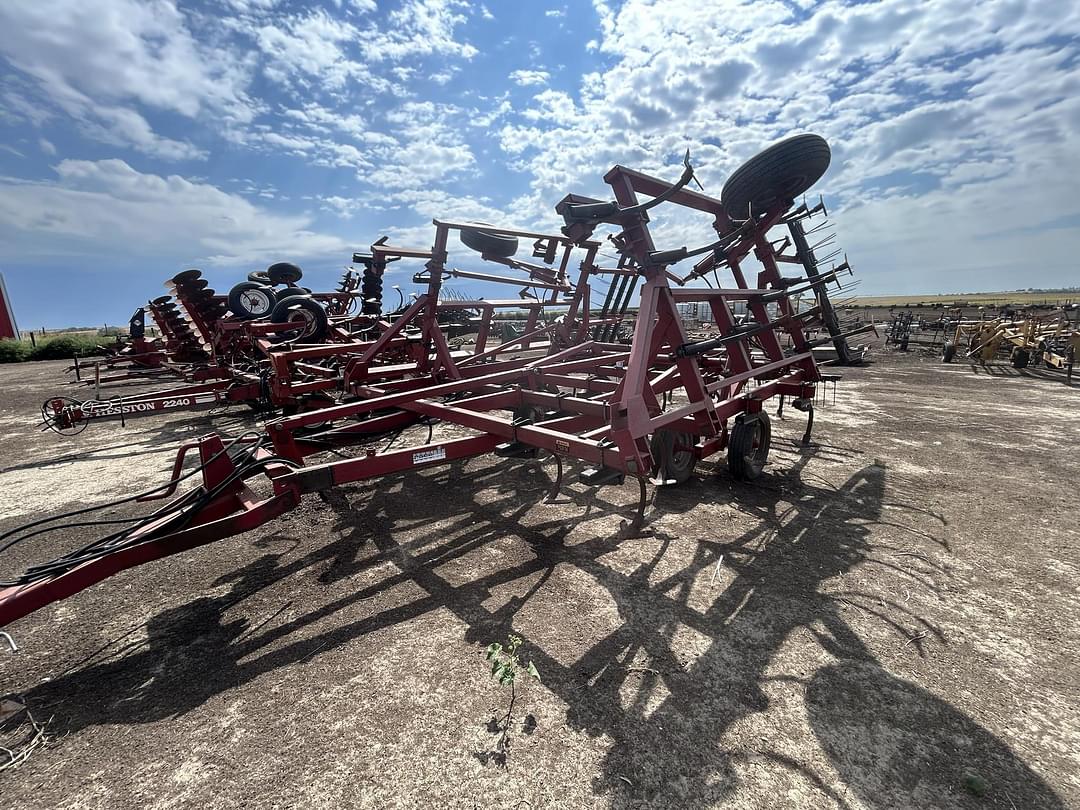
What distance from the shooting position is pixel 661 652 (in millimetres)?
2555

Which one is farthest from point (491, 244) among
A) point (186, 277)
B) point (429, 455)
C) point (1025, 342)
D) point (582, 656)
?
point (1025, 342)

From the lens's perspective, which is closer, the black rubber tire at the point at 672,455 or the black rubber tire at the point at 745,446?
the black rubber tire at the point at 672,455

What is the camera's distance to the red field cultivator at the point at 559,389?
2.87m

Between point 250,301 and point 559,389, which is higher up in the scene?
point 250,301

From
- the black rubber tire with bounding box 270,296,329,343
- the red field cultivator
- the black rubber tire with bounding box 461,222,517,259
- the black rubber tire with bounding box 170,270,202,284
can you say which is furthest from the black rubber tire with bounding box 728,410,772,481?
the black rubber tire with bounding box 170,270,202,284

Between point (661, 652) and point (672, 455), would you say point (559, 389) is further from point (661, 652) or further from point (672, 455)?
point (661, 652)

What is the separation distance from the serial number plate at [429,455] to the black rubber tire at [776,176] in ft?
13.6

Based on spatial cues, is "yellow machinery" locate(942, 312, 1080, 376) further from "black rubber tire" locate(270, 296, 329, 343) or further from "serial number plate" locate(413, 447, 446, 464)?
"black rubber tire" locate(270, 296, 329, 343)

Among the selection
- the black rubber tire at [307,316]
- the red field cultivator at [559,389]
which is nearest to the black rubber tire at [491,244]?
the red field cultivator at [559,389]

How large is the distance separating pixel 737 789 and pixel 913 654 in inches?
58.2

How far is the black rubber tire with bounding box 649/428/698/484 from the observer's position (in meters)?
4.70

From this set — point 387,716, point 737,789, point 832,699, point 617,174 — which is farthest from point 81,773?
point 617,174

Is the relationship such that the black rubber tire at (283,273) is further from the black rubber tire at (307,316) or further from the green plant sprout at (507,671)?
the green plant sprout at (507,671)

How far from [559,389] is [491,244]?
2843 millimetres
